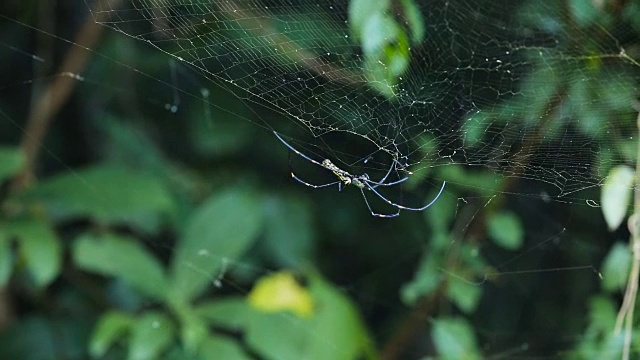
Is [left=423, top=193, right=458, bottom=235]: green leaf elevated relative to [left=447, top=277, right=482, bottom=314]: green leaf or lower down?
elevated

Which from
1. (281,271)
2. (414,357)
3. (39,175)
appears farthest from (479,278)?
(39,175)

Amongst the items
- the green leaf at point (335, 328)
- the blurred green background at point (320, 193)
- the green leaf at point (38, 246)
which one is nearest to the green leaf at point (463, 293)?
the blurred green background at point (320, 193)

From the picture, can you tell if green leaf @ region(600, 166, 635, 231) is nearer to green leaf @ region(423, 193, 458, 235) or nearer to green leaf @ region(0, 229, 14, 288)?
green leaf @ region(423, 193, 458, 235)

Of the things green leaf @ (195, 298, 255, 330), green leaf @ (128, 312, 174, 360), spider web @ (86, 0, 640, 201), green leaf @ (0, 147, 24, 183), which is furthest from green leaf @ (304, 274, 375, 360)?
green leaf @ (0, 147, 24, 183)

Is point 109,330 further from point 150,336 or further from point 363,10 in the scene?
point 363,10

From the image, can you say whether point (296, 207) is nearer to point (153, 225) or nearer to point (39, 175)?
point (153, 225)

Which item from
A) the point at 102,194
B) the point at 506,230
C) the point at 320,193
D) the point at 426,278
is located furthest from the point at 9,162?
the point at 506,230
